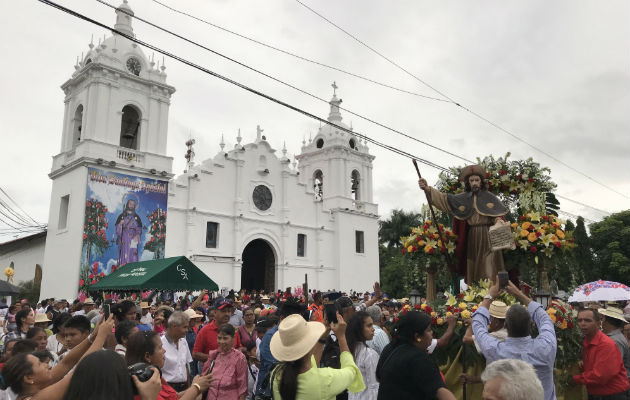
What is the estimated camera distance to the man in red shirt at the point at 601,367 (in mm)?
4508

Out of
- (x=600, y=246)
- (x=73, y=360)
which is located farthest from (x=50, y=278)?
(x=600, y=246)

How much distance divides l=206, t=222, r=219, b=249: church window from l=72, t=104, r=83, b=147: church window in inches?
311

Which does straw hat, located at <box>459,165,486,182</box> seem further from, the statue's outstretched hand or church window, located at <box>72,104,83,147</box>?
church window, located at <box>72,104,83,147</box>

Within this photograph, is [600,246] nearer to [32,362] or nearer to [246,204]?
[246,204]

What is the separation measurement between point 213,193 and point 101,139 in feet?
22.0

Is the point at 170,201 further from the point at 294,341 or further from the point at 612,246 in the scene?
the point at 612,246

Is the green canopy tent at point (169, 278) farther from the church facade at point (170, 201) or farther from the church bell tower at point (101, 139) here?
the church bell tower at point (101, 139)

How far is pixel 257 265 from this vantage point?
3038 cm

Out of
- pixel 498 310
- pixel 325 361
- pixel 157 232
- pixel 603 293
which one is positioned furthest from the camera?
pixel 157 232

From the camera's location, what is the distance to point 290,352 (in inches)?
125

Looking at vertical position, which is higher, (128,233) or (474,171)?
(128,233)

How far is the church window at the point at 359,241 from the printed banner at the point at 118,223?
561 inches

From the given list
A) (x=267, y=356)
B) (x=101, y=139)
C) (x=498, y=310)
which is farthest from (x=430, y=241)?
(x=101, y=139)

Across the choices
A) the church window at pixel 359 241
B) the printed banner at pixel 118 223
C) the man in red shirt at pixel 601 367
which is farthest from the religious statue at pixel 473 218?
the church window at pixel 359 241
